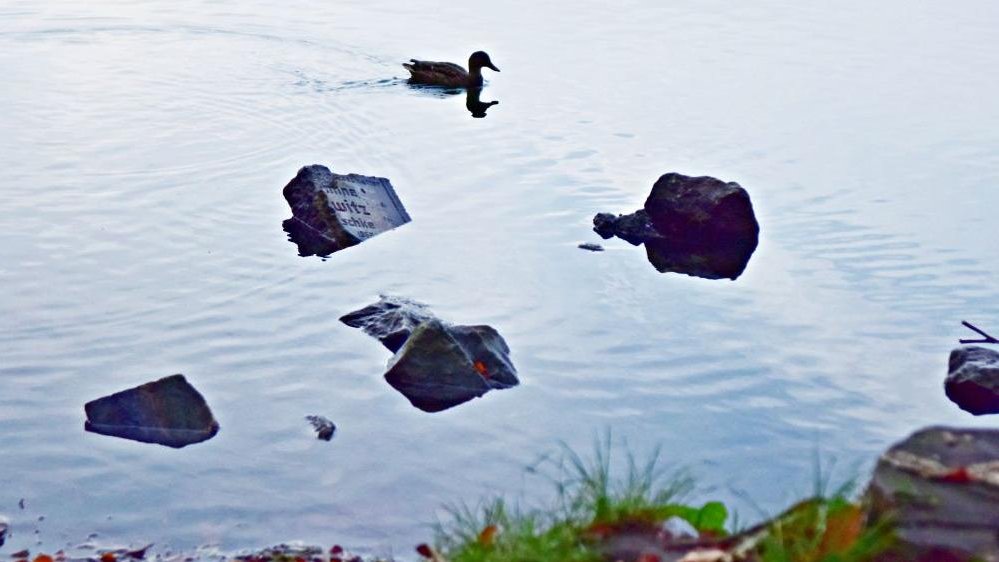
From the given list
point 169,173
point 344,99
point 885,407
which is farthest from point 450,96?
point 885,407

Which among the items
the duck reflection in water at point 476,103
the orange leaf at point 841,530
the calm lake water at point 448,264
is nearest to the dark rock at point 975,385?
the calm lake water at point 448,264

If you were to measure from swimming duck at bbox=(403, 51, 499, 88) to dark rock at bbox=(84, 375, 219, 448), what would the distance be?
48.4ft

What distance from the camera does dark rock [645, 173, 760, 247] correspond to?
61.8 feet

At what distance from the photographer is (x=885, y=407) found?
13727 millimetres

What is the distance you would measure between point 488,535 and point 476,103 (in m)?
19.2

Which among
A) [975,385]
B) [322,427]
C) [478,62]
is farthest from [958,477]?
[478,62]

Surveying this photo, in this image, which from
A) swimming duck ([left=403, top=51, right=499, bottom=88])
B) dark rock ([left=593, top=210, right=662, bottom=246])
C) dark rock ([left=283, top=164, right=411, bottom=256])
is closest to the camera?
dark rock ([left=283, top=164, right=411, bottom=256])

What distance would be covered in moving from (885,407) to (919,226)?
610 cm

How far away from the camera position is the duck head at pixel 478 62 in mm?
27047

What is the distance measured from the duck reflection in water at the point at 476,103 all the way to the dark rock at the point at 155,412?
1334cm

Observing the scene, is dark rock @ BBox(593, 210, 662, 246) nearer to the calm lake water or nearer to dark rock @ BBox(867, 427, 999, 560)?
the calm lake water

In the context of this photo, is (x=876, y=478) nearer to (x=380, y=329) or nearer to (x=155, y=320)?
(x=380, y=329)

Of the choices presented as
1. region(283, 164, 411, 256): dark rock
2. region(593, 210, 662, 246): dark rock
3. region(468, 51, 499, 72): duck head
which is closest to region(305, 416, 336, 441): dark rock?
region(283, 164, 411, 256): dark rock

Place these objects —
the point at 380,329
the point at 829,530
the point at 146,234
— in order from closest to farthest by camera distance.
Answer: the point at 829,530, the point at 380,329, the point at 146,234
